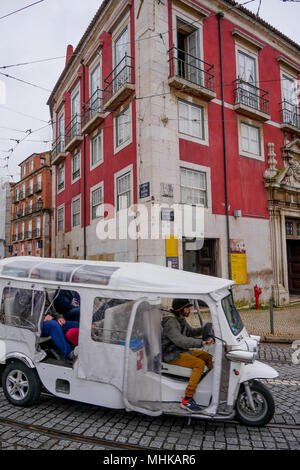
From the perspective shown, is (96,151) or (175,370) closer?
(175,370)

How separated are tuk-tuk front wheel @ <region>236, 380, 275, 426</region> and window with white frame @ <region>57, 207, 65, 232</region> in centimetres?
1753

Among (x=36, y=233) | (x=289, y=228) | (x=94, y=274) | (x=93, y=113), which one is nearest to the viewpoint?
(x=94, y=274)

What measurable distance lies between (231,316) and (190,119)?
10.7 m

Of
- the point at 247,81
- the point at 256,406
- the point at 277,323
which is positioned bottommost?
the point at 277,323

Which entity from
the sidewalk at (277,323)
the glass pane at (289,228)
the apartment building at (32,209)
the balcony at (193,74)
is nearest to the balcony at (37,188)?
the apartment building at (32,209)

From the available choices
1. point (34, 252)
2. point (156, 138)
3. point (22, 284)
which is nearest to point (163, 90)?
point (156, 138)

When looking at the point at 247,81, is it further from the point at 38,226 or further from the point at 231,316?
the point at 38,226

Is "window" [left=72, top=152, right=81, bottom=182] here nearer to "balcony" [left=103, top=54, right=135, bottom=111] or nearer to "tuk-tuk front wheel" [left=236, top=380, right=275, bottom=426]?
"balcony" [left=103, top=54, right=135, bottom=111]

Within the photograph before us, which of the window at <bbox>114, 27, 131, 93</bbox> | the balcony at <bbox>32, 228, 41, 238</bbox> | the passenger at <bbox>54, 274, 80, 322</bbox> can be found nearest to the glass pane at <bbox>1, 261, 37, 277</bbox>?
the passenger at <bbox>54, 274, 80, 322</bbox>

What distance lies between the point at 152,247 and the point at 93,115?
854 cm

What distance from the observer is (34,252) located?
29.5 meters

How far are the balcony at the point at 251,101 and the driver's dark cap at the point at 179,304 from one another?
1249 cm

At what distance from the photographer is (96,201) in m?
15.9

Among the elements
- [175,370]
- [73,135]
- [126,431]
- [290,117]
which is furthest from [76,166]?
[126,431]
